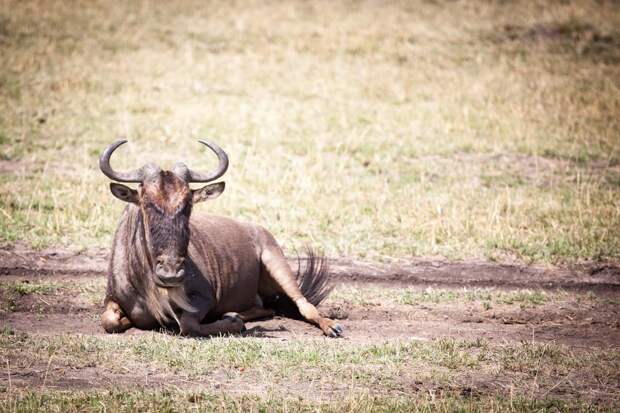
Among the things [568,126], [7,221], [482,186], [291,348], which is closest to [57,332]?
[291,348]

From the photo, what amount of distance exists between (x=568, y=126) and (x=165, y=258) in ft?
36.2

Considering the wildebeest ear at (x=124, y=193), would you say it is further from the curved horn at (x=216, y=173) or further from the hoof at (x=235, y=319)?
the hoof at (x=235, y=319)

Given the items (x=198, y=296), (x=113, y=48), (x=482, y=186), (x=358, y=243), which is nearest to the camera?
(x=198, y=296)

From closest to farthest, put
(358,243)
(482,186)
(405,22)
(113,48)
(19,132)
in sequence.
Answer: (358,243) → (482,186) → (19,132) → (113,48) → (405,22)

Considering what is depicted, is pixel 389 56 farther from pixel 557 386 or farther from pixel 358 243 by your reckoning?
pixel 557 386

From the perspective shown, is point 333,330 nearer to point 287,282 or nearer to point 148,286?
point 287,282

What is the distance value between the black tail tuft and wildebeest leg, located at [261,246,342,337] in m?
0.13

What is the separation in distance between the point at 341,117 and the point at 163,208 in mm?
9712

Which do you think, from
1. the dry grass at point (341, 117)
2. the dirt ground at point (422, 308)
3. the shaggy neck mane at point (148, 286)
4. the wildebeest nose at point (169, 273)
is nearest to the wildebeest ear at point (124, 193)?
the shaggy neck mane at point (148, 286)

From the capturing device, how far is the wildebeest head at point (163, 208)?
25.3ft

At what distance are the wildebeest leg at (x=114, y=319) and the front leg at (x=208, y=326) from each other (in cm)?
52

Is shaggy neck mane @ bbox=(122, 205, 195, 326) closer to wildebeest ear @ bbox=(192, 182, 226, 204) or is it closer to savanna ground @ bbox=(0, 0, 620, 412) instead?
savanna ground @ bbox=(0, 0, 620, 412)

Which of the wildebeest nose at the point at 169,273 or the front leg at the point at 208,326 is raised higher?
the wildebeest nose at the point at 169,273

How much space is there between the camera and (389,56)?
72.0 ft
